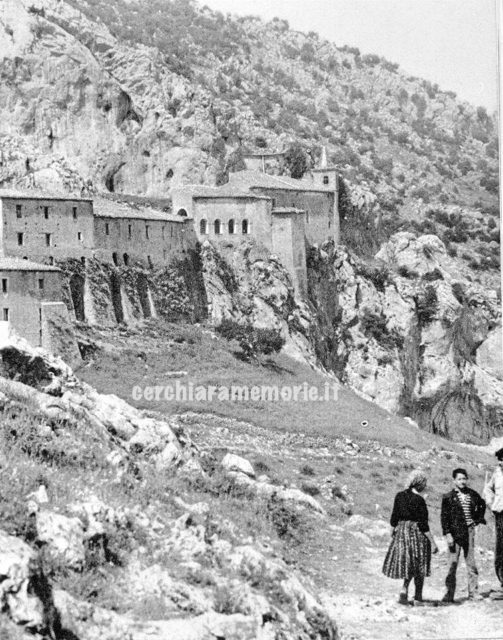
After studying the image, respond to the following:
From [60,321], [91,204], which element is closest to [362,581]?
[60,321]

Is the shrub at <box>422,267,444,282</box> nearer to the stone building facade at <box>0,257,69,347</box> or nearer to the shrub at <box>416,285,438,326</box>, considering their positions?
the shrub at <box>416,285,438,326</box>

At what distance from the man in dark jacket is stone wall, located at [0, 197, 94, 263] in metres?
17.2

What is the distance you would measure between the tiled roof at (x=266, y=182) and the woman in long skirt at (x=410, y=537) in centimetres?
2411

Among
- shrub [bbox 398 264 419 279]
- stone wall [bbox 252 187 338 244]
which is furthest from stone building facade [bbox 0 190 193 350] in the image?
shrub [bbox 398 264 419 279]

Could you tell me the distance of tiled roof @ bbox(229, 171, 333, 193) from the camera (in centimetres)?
3725

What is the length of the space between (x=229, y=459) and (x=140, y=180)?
81.8ft

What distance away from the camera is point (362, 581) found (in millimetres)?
14328

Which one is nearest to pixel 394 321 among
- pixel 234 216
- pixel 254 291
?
pixel 254 291

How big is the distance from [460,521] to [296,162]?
31110mm

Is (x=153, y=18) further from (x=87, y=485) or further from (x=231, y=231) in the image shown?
(x=87, y=485)

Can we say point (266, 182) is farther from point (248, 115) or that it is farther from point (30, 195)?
point (248, 115)

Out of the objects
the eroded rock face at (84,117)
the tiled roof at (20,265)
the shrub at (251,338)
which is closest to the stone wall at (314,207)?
the eroded rock face at (84,117)

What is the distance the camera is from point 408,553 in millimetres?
13422

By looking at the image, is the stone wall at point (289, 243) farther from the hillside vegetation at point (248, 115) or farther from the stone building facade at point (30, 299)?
the stone building facade at point (30, 299)
